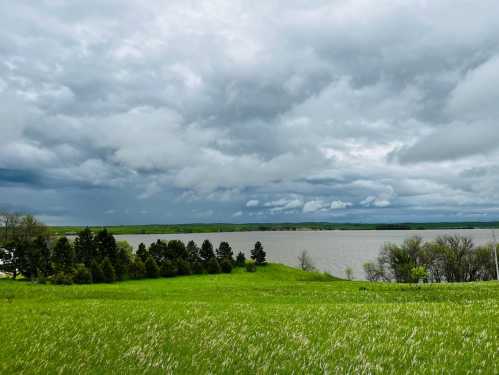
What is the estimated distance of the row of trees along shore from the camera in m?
69.0

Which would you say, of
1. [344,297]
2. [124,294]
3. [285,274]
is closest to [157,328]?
[344,297]

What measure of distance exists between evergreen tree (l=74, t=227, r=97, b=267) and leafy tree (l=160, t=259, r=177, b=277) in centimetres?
1528

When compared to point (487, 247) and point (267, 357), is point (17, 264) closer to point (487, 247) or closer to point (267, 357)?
point (267, 357)

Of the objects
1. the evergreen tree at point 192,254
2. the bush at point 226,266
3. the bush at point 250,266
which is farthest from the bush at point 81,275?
the bush at point 250,266

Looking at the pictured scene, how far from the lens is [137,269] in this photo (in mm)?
79250

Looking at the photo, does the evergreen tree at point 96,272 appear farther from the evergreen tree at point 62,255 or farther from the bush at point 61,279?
the bush at point 61,279

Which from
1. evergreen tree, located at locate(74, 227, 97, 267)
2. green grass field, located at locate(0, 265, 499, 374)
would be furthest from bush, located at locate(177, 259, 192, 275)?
green grass field, located at locate(0, 265, 499, 374)

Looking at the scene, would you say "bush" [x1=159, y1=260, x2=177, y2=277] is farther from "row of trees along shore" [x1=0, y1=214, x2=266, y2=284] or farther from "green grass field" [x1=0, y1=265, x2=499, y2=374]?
"green grass field" [x1=0, y1=265, x2=499, y2=374]

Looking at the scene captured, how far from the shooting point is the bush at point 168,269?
84.4 metres

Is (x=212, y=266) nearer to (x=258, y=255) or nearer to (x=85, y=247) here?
(x=258, y=255)

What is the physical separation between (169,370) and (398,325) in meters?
6.84

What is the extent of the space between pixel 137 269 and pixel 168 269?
791 centimetres

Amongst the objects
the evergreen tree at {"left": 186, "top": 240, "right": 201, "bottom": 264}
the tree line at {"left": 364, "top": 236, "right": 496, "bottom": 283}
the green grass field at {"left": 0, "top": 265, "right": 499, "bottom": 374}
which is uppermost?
the green grass field at {"left": 0, "top": 265, "right": 499, "bottom": 374}

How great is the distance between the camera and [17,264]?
236ft
